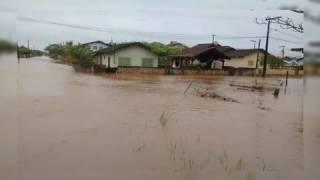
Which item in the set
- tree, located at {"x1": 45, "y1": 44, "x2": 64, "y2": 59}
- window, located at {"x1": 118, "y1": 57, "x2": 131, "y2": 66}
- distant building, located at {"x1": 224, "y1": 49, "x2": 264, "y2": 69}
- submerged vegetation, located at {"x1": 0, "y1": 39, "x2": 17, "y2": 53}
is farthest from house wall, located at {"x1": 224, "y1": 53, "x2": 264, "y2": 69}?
submerged vegetation, located at {"x1": 0, "y1": 39, "x2": 17, "y2": 53}

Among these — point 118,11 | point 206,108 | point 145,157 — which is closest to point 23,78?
point 118,11

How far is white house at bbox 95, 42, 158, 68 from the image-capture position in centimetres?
392

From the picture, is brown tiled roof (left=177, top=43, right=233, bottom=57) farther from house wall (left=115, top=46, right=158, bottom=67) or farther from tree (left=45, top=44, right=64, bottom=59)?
tree (left=45, top=44, right=64, bottom=59)

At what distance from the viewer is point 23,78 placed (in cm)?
359

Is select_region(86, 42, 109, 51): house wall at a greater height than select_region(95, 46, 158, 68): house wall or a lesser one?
greater

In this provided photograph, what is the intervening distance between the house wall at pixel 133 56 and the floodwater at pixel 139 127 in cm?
12

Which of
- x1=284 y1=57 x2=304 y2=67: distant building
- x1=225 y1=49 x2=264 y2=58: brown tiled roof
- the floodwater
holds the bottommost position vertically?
the floodwater

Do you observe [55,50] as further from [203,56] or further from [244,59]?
[244,59]

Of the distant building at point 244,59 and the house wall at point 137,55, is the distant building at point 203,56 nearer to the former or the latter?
the distant building at point 244,59

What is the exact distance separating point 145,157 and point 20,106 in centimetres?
102

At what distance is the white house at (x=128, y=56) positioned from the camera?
392 centimetres

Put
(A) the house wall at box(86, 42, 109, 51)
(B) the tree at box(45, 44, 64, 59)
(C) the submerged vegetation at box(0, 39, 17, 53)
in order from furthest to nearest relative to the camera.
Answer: (A) the house wall at box(86, 42, 109, 51) < (B) the tree at box(45, 44, 64, 59) < (C) the submerged vegetation at box(0, 39, 17, 53)

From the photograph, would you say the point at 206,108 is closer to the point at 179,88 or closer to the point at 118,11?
the point at 179,88

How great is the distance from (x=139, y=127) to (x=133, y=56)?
61 cm
